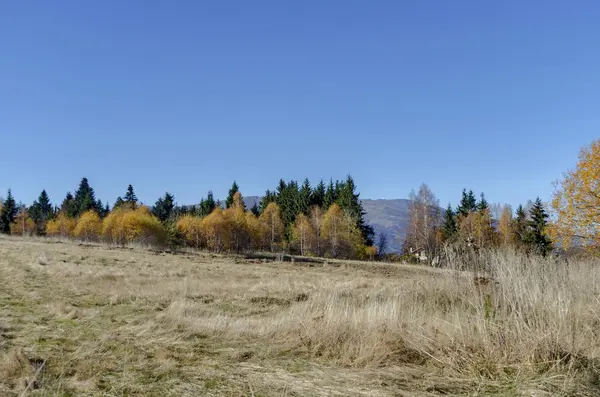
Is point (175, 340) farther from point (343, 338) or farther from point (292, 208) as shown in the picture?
point (292, 208)

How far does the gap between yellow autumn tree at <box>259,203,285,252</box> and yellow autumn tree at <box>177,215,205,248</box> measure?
11.5 m

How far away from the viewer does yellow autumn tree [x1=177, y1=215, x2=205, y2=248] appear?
237 feet

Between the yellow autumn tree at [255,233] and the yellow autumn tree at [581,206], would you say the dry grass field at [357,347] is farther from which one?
the yellow autumn tree at [255,233]

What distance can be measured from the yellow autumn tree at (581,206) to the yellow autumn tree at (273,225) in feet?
161

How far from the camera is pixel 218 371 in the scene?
468cm

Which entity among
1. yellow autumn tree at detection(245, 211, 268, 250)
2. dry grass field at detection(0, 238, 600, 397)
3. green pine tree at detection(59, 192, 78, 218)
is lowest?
dry grass field at detection(0, 238, 600, 397)

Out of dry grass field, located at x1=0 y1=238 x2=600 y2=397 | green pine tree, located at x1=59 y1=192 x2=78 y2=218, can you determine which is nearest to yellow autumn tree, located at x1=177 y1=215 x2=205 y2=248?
green pine tree, located at x1=59 y1=192 x2=78 y2=218

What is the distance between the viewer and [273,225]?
247 ft

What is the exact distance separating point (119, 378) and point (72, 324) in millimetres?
3701

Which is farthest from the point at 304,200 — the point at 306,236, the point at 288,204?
the point at 306,236

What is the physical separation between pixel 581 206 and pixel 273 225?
5127 centimetres

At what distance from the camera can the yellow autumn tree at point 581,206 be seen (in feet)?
98.8

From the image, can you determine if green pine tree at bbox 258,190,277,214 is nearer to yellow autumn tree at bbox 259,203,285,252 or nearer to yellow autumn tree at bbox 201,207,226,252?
yellow autumn tree at bbox 259,203,285,252

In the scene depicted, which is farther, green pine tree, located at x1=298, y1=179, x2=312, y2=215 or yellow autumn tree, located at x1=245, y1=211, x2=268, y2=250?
green pine tree, located at x1=298, y1=179, x2=312, y2=215
